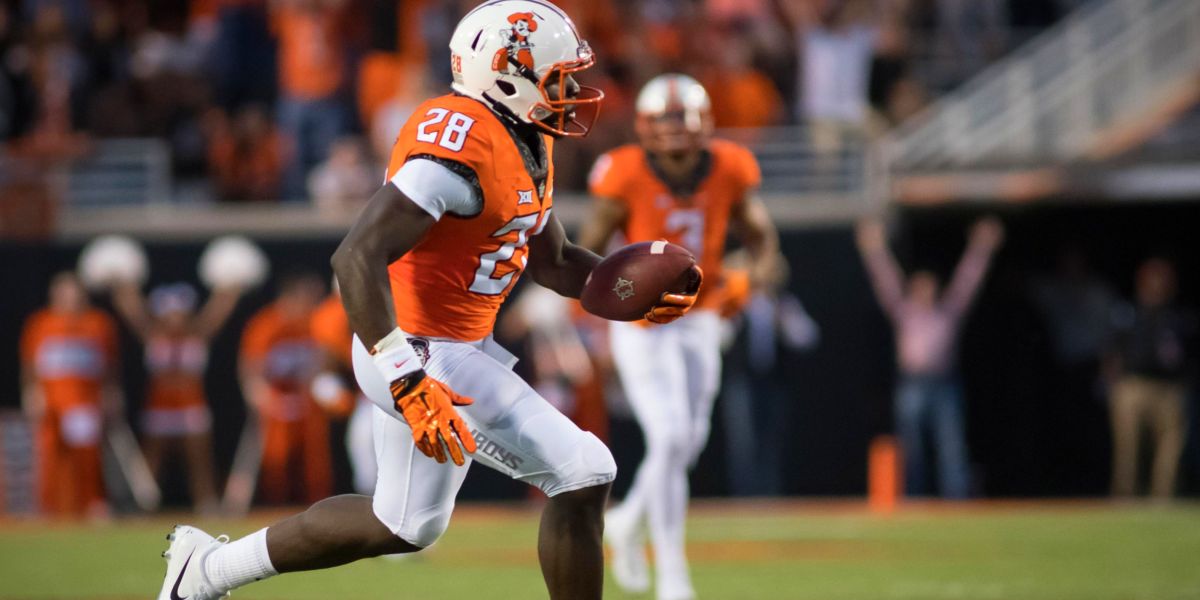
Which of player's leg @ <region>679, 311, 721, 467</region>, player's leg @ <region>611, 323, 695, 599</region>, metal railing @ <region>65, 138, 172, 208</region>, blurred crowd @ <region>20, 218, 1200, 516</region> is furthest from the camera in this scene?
metal railing @ <region>65, 138, 172, 208</region>

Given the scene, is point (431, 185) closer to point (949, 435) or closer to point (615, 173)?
point (615, 173)

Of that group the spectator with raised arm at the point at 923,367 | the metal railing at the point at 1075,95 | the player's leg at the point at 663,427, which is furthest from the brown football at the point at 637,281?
the metal railing at the point at 1075,95

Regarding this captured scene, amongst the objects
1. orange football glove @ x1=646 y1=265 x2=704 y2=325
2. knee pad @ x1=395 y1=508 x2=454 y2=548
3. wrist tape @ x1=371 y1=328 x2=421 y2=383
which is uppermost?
orange football glove @ x1=646 y1=265 x2=704 y2=325

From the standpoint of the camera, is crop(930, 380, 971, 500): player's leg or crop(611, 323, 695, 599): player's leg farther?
crop(930, 380, 971, 500): player's leg

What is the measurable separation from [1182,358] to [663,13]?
18.6ft

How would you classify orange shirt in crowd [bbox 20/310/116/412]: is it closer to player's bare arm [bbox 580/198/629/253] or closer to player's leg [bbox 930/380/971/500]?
player's bare arm [bbox 580/198/629/253]

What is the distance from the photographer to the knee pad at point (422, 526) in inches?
149

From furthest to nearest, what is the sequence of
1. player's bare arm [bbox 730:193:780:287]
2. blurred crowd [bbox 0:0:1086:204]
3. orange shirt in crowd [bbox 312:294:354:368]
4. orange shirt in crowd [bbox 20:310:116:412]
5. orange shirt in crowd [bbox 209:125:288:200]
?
orange shirt in crowd [bbox 209:125:288:200] → blurred crowd [bbox 0:0:1086:204] → orange shirt in crowd [bbox 20:310:116:412] → orange shirt in crowd [bbox 312:294:354:368] → player's bare arm [bbox 730:193:780:287]

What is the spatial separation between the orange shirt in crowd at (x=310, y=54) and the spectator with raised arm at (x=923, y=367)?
5043mm

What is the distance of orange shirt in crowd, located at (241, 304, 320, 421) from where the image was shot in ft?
39.5

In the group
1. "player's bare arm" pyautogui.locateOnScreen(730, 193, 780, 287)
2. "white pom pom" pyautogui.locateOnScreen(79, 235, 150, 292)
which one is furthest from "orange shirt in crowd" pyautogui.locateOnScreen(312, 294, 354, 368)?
"white pom pom" pyautogui.locateOnScreen(79, 235, 150, 292)

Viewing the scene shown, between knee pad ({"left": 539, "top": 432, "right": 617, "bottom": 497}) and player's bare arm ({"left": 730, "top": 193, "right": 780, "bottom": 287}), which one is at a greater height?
player's bare arm ({"left": 730, "top": 193, "right": 780, "bottom": 287})

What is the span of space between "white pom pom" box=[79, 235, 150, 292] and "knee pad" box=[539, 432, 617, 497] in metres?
9.40

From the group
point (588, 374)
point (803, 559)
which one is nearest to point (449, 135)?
point (803, 559)
